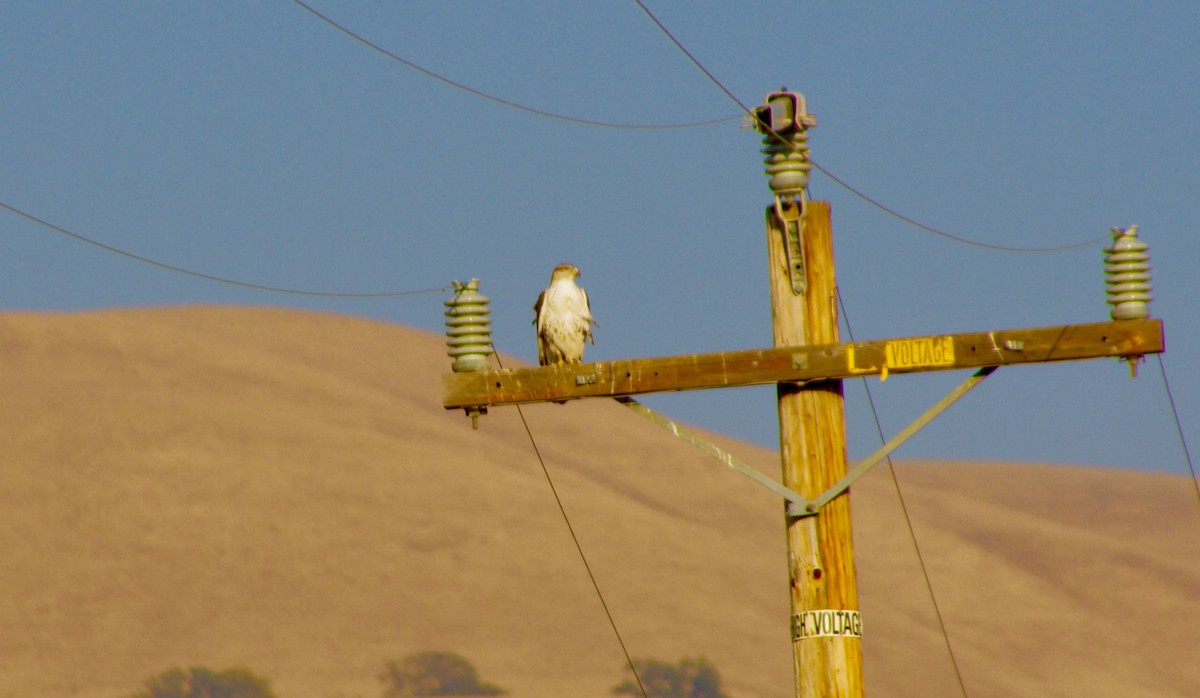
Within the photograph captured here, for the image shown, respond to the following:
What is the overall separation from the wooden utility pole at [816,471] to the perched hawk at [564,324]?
2.38 meters

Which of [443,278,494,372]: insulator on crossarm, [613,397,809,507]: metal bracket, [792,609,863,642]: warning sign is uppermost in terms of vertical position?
[443,278,494,372]: insulator on crossarm

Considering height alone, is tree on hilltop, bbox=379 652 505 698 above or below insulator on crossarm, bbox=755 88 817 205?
below

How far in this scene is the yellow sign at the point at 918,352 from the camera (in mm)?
10875

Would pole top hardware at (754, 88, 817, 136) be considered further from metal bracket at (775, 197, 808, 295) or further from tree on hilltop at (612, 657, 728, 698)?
tree on hilltop at (612, 657, 728, 698)

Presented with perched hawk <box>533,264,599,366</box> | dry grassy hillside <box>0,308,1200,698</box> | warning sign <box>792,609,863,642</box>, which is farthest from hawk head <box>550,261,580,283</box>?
dry grassy hillside <box>0,308,1200,698</box>

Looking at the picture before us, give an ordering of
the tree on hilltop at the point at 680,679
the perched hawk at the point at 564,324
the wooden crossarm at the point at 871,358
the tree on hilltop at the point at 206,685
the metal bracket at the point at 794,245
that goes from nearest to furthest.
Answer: the wooden crossarm at the point at 871,358 < the metal bracket at the point at 794,245 < the perched hawk at the point at 564,324 < the tree on hilltop at the point at 206,685 < the tree on hilltop at the point at 680,679

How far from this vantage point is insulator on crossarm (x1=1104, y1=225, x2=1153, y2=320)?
1070 centimetres

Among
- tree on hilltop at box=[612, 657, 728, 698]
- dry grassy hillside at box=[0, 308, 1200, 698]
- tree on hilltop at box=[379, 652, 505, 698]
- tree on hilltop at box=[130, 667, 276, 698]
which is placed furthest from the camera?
dry grassy hillside at box=[0, 308, 1200, 698]

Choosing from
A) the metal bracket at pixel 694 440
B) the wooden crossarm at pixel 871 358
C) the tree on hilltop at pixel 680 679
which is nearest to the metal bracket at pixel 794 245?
the wooden crossarm at pixel 871 358

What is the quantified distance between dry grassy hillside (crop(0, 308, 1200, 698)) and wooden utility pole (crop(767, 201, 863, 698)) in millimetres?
58265

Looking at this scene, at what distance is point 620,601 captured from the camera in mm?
79125

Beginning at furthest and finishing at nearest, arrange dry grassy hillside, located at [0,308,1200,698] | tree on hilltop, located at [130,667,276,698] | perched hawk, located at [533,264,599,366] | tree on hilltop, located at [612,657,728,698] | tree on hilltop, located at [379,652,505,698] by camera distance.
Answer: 1. dry grassy hillside, located at [0,308,1200,698]
2. tree on hilltop, located at [612,657,728,698]
3. tree on hilltop, located at [379,652,505,698]
4. tree on hilltop, located at [130,667,276,698]
5. perched hawk, located at [533,264,599,366]

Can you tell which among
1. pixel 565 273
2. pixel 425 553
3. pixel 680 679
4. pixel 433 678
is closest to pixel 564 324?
pixel 565 273

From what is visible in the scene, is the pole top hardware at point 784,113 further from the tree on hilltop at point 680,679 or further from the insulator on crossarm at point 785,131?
the tree on hilltop at point 680,679
